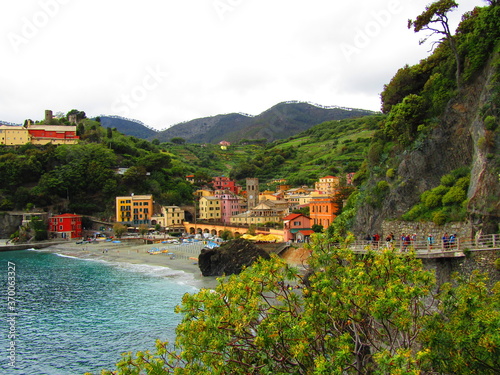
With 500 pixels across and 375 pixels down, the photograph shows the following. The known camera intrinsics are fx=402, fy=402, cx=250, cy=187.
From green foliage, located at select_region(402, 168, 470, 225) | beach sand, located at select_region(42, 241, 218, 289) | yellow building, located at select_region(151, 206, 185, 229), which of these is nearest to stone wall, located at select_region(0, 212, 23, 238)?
beach sand, located at select_region(42, 241, 218, 289)

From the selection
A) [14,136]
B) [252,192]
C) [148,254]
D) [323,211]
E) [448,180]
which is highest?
[14,136]

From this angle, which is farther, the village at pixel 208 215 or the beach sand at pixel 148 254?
the village at pixel 208 215

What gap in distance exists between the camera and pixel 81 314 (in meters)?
31.8

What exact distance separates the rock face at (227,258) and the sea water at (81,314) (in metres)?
2.46

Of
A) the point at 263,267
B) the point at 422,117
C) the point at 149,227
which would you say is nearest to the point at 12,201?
the point at 149,227

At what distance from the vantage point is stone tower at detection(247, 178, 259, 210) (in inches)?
3494

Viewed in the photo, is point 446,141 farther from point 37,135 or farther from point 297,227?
→ point 37,135

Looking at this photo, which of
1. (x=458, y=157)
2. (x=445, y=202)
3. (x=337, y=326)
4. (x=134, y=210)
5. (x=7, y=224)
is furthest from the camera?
(x=134, y=210)

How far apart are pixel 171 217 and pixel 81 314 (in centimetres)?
5514

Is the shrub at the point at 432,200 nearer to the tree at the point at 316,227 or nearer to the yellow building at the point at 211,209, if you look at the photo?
the tree at the point at 316,227

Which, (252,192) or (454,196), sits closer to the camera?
(454,196)

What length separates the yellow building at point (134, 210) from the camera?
88625mm

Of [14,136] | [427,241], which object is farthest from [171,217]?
[427,241]

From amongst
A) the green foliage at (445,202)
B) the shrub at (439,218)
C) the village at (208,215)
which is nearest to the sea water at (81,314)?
the shrub at (439,218)
